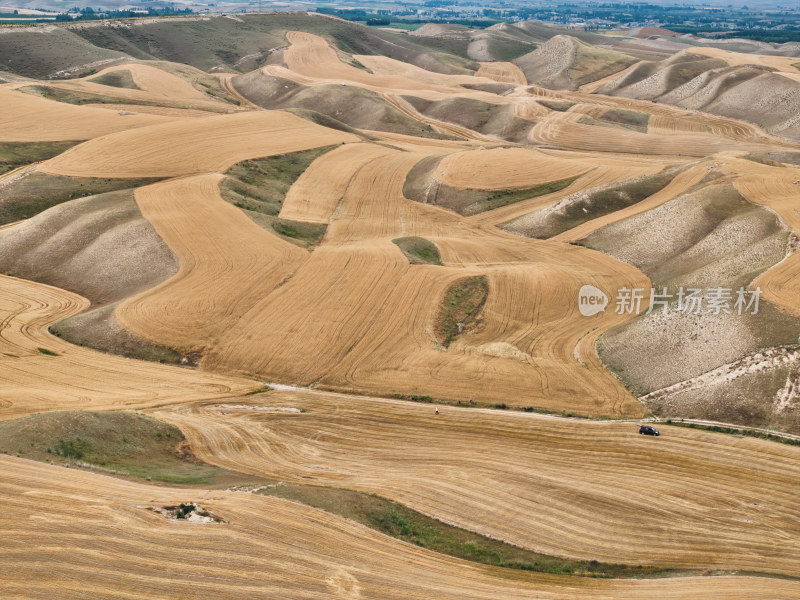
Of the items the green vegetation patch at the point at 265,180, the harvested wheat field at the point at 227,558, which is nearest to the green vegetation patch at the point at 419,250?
the green vegetation patch at the point at 265,180

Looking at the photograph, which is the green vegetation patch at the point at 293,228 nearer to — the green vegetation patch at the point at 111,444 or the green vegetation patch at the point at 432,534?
the green vegetation patch at the point at 111,444

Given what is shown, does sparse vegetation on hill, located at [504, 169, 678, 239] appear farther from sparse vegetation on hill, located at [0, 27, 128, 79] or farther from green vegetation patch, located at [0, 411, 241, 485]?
→ sparse vegetation on hill, located at [0, 27, 128, 79]

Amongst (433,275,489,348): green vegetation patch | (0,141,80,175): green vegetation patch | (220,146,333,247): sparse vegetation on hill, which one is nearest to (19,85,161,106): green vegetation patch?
(0,141,80,175): green vegetation patch

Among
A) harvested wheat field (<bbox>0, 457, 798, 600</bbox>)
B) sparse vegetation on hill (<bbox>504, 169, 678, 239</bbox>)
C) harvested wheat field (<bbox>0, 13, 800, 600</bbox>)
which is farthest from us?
sparse vegetation on hill (<bbox>504, 169, 678, 239</bbox>)

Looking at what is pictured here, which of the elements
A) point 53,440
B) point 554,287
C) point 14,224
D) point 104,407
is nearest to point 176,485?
point 53,440

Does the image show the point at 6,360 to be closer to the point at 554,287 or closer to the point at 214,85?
the point at 554,287

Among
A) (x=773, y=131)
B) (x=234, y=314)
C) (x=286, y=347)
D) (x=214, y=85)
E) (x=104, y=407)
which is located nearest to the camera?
(x=104, y=407)
